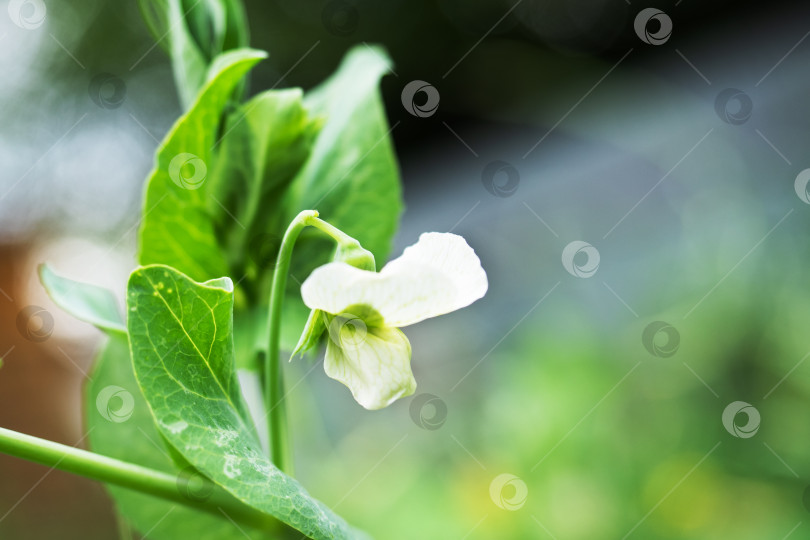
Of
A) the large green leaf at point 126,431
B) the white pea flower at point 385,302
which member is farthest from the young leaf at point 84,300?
the white pea flower at point 385,302

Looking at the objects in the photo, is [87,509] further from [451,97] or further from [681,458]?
[451,97]

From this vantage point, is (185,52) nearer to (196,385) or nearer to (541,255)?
(196,385)

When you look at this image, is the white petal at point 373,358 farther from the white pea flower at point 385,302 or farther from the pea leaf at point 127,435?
the pea leaf at point 127,435

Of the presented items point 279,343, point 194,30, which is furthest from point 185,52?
point 279,343

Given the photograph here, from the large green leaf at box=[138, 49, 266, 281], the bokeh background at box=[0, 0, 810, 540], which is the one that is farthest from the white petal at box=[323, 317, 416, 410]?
the bokeh background at box=[0, 0, 810, 540]

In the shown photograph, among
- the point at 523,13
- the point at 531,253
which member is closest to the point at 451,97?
the point at 523,13
